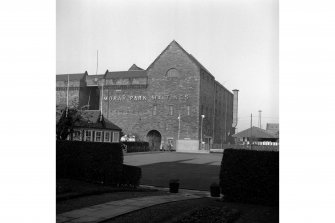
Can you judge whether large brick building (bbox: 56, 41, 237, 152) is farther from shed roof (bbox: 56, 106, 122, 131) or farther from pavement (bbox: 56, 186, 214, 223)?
pavement (bbox: 56, 186, 214, 223)

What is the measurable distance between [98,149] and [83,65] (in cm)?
449

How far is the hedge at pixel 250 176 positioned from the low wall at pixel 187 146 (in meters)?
21.2

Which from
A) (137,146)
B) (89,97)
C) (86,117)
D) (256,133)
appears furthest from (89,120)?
(137,146)

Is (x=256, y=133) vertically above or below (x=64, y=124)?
below

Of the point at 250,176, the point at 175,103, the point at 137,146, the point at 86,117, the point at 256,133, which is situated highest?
the point at 175,103

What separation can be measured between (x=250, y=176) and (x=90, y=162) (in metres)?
5.72

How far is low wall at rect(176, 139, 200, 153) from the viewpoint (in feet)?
102

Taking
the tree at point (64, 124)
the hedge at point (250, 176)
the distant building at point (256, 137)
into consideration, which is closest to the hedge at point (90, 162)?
the tree at point (64, 124)

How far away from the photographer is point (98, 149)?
39.3 ft

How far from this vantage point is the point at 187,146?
32.4 meters

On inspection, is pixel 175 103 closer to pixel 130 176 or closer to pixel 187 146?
pixel 187 146

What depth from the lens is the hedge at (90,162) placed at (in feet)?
39.1

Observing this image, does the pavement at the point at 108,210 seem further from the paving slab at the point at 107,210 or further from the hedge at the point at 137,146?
the hedge at the point at 137,146

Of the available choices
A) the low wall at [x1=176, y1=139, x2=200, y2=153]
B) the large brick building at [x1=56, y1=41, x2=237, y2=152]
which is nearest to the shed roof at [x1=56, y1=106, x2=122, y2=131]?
the large brick building at [x1=56, y1=41, x2=237, y2=152]
